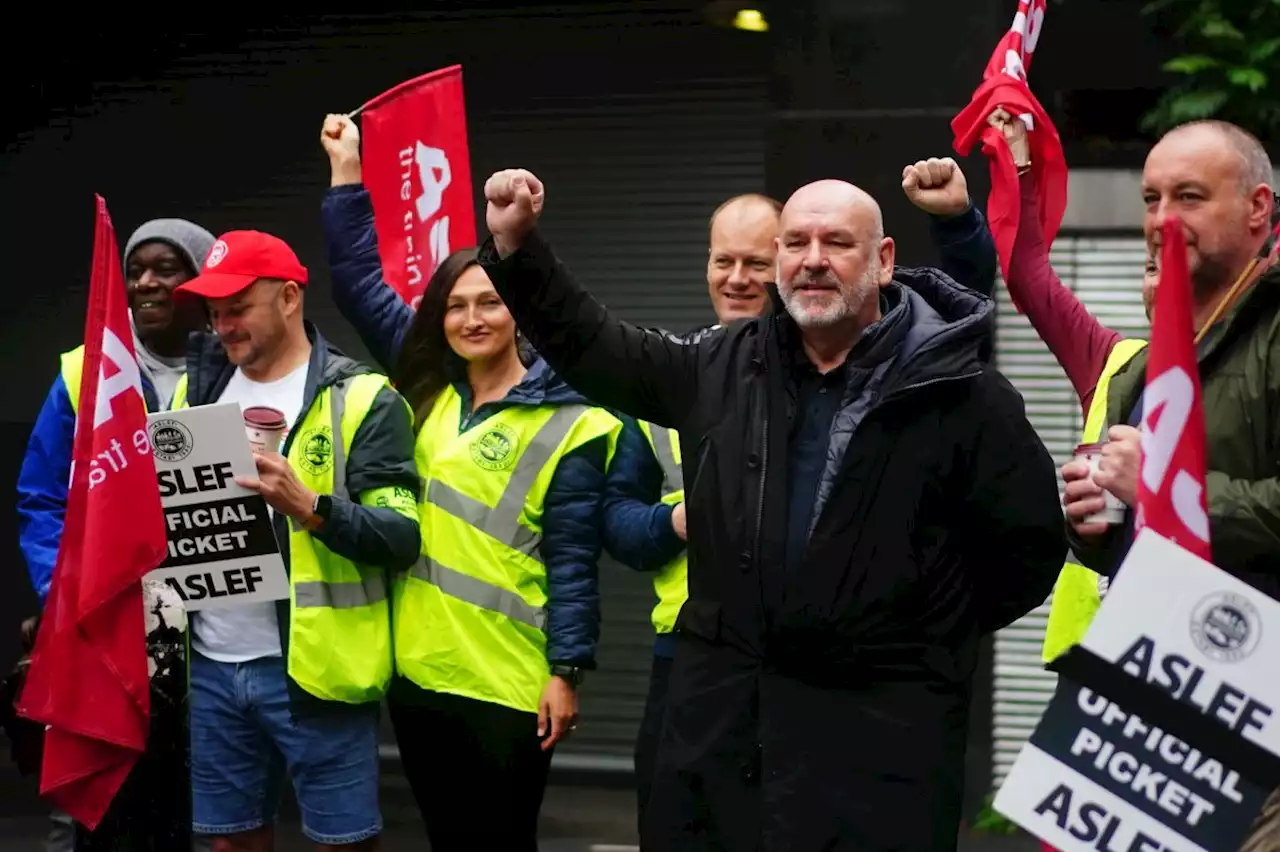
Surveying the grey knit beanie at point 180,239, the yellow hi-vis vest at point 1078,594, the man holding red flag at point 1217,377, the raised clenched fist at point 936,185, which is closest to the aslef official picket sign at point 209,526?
the grey knit beanie at point 180,239

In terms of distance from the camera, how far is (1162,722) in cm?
335

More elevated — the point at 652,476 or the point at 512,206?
the point at 512,206

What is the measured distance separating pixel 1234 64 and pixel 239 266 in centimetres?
401

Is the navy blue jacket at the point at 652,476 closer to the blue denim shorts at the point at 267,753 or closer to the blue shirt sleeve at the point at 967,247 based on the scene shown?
the blue shirt sleeve at the point at 967,247

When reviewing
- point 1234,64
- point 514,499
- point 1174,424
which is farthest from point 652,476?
point 1234,64

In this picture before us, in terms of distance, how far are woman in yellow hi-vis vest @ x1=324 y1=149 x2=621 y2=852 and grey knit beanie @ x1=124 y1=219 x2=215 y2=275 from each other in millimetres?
953

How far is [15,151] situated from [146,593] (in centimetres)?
477

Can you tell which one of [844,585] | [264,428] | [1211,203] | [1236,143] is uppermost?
[1236,143]

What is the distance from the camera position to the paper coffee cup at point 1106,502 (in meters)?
3.66

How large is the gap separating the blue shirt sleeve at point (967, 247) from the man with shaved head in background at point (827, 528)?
53 cm

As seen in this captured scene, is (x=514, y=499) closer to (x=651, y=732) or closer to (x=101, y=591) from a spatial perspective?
(x=651, y=732)

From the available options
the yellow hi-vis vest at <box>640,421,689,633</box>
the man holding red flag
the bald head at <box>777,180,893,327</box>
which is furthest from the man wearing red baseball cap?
the man holding red flag

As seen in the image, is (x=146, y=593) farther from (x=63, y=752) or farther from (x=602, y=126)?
(x=602, y=126)

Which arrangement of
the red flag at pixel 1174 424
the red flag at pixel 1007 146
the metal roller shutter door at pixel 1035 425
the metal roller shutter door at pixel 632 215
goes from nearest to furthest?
1. the red flag at pixel 1174 424
2. the red flag at pixel 1007 146
3. the metal roller shutter door at pixel 1035 425
4. the metal roller shutter door at pixel 632 215
